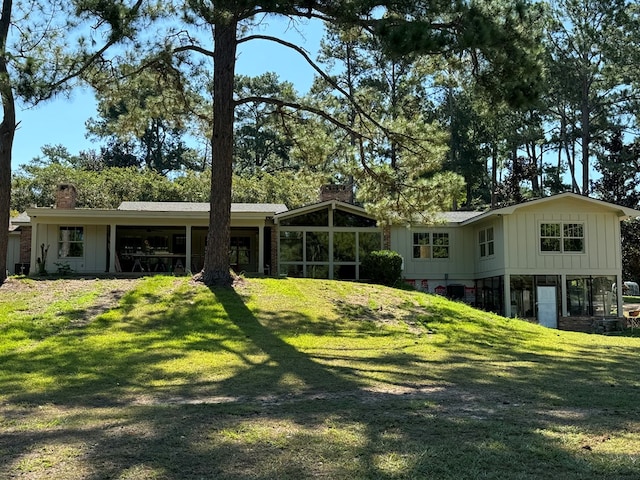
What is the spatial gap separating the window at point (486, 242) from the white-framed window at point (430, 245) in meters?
1.24

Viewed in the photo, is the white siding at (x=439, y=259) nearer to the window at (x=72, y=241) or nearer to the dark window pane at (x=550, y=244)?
the dark window pane at (x=550, y=244)

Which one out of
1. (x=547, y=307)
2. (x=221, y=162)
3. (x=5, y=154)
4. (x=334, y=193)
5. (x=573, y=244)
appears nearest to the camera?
(x=221, y=162)

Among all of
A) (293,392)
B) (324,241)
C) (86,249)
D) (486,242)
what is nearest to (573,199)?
(486,242)

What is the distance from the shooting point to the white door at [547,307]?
2075 centimetres

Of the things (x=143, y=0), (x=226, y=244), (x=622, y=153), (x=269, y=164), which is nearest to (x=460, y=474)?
(x=226, y=244)

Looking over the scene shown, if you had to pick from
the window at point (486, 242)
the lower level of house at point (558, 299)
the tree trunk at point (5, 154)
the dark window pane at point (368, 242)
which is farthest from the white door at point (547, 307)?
the tree trunk at point (5, 154)

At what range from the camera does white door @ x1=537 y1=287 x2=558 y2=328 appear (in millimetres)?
20750

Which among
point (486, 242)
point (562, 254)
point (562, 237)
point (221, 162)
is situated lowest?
point (562, 254)

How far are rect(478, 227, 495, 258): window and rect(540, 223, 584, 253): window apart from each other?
1724 millimetres

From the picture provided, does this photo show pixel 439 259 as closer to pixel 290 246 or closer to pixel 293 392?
pixel 290 246

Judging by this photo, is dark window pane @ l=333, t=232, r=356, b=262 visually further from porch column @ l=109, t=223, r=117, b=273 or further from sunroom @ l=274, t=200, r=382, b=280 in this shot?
porch column @ l=109, t=223, r=117, b=273

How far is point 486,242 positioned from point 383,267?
424 cm

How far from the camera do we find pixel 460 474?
149 inches

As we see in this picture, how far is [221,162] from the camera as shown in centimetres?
1528
